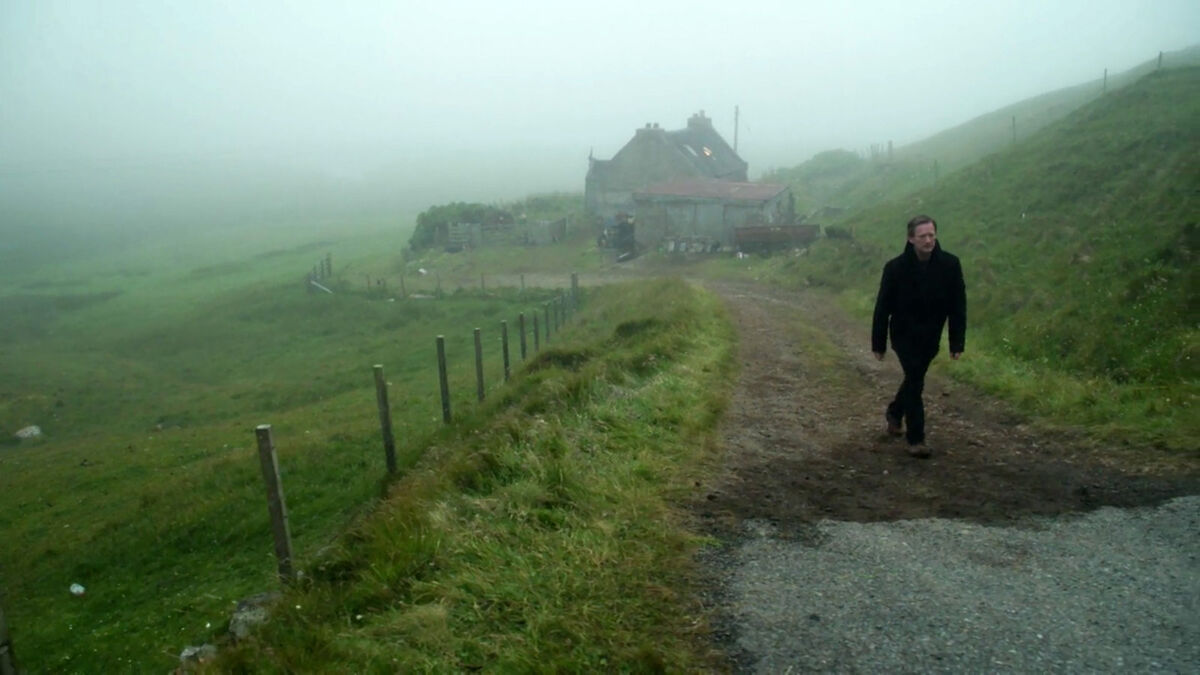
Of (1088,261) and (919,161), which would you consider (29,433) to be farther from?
(919,161)

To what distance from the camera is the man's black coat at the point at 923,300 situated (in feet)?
27.1

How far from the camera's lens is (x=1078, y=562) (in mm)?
5629

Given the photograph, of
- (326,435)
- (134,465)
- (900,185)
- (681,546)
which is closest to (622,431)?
(681,546)

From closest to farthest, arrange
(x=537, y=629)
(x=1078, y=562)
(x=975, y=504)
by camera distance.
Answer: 1. (x=537, y=629)
2. (x=1078, y=562)
3. (x=975, y=504)

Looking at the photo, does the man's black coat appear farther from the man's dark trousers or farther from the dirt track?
the dirt track

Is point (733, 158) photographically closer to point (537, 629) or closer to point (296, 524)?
point (296, 524)

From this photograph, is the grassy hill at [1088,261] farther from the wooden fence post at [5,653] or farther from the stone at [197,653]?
the wooden fence post at [5,653]

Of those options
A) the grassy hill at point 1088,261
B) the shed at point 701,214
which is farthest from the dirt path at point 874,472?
the shed at point 701,214

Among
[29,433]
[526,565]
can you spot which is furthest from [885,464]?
[29,433]

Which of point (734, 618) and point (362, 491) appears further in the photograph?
point (362, 491)

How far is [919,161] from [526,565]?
205 feet

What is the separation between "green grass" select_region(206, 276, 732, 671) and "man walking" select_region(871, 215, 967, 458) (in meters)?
2.08

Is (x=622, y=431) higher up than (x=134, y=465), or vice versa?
(x=622, y=431)

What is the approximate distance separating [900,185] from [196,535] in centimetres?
4783
